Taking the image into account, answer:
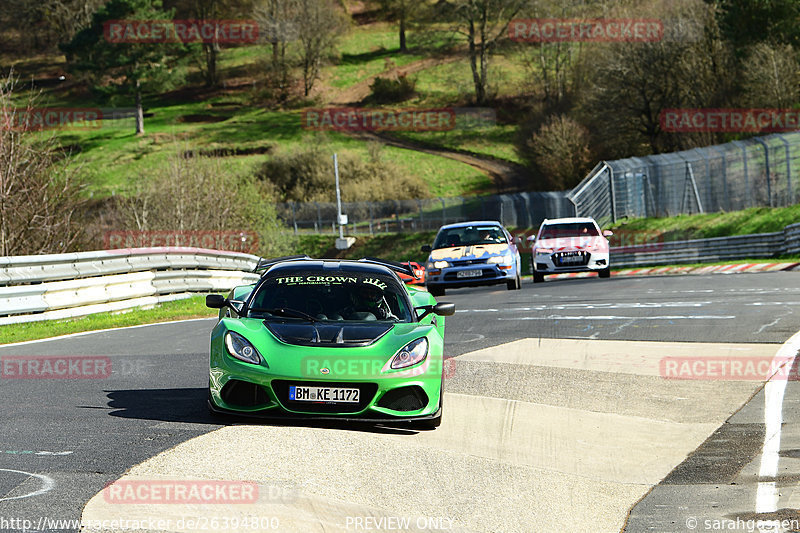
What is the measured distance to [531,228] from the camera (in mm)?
54094

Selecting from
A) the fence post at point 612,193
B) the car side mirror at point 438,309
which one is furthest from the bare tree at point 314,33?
the car side mirror at point 438,309

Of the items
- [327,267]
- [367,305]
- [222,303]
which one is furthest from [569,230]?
[222,303]

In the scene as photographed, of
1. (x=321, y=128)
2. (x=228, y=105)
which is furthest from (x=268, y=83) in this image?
(x=321, y=128)

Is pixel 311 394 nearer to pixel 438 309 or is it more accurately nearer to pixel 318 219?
pixel 438 309

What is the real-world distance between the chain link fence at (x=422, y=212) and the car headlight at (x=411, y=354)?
41794 mm

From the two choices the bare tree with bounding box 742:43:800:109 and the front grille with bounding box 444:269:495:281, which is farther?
the bare tree with bounding box 742:43:800:109

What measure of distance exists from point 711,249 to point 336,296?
26946mm

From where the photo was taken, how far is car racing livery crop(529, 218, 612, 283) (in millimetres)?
25312

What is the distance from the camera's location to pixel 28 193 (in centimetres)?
2072

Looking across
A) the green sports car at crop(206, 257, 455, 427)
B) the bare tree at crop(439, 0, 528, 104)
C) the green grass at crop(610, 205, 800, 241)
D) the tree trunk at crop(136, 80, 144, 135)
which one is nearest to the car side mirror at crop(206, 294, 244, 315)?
the green sports car at crop(206, 257, 455, 427)

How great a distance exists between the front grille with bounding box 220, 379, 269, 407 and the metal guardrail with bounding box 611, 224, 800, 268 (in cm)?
2614

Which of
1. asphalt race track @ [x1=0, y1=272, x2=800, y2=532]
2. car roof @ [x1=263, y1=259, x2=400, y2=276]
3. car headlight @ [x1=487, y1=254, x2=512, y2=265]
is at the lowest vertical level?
car headlight @ [x1=487, y1=254, x2=512, y2=265]

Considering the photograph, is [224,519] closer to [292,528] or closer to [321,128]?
[292,528]

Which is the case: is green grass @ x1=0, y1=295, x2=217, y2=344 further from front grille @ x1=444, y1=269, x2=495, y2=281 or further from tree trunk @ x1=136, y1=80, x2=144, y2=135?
tree trunk @ x1=136, y1=80, x2=144, y2=135
